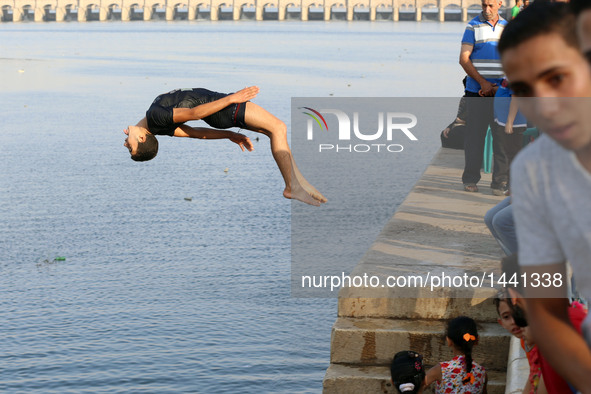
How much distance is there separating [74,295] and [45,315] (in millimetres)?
942

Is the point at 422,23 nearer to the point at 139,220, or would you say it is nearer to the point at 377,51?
the point at 377,51

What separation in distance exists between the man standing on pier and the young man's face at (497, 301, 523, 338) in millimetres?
4960

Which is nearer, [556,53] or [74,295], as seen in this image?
[556,53]

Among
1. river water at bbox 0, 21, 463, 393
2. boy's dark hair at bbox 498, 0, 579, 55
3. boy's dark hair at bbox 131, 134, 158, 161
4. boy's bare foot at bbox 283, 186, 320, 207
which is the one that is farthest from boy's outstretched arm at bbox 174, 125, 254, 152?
river water at bbox 0, 21, 463, 393

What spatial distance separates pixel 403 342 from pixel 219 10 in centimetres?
13798

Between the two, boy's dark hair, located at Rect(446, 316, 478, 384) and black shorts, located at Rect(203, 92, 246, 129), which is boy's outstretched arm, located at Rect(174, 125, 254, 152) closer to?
black shorts, located at Rect(203, 92, 246, 129)

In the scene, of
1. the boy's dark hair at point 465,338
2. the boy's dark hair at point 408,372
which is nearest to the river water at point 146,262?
the boy's dark hair at point 408,372

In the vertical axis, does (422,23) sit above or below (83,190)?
above

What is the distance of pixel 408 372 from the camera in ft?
21.7

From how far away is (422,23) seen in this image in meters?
140

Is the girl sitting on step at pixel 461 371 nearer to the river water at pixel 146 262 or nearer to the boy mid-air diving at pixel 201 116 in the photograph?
the boy mid-air diving at pixel 201 116

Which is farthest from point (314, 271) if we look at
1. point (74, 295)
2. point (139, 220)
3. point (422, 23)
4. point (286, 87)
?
point (422, 23)

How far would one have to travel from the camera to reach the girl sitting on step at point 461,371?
6.31 metres

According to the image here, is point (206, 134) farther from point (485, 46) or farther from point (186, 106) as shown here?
point (485, 46)
